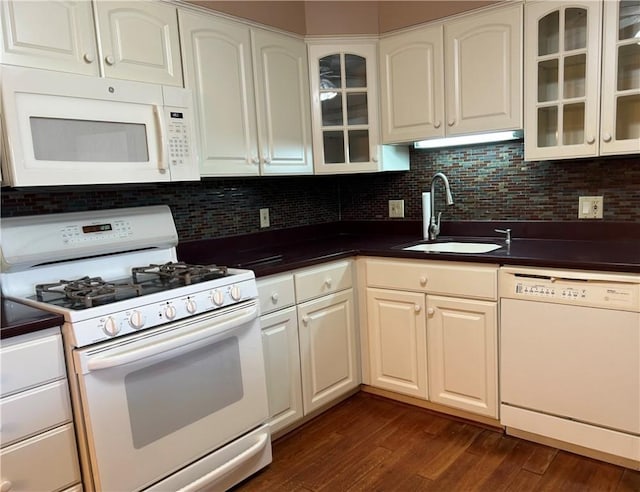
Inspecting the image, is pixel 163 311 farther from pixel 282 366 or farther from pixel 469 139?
pixel 469 139

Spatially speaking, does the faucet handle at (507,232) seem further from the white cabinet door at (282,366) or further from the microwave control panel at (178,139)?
the microwave control panel at (178,139)

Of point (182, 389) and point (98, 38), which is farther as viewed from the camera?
point (98, 38)

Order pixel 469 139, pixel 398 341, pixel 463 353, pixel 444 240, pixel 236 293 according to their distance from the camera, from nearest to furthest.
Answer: pixel 236 293 < pixel 463 353 < pixel 398 341 < pixel 469 139 < pixel 444 240

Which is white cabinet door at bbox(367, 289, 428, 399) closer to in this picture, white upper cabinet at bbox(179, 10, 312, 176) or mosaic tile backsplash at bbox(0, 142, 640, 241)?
mosaic tile backsplash at bbox(0, 142, 640, 241)

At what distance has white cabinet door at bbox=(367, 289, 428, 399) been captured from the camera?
2.32m

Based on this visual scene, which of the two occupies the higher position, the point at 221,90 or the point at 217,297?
the point at 221,90

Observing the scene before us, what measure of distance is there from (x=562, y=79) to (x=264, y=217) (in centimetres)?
165

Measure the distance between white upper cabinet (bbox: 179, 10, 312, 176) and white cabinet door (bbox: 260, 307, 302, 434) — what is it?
728 mm

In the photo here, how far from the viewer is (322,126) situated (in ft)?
8.73

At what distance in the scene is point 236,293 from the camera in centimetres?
180

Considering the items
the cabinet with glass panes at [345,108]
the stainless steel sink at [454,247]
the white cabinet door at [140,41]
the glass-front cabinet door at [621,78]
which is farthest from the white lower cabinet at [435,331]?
the white cabinet door at [140,41]

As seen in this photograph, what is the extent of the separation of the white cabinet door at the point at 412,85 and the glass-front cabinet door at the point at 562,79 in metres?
0.44

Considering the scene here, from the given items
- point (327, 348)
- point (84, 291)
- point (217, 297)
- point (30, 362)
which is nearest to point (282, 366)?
point (327, 348)

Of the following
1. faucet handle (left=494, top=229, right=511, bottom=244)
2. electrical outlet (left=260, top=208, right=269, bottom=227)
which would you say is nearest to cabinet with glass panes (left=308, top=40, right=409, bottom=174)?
electrical outlet (left=260, top=208, right=269, bottom=227)
